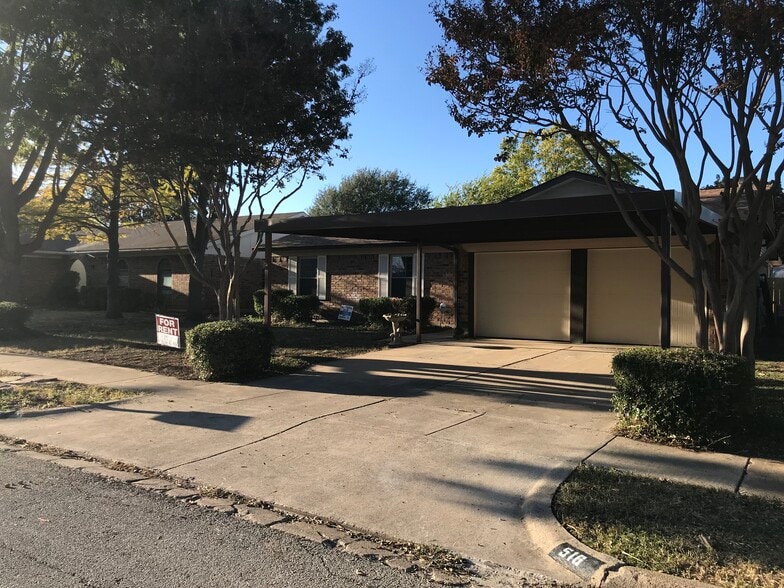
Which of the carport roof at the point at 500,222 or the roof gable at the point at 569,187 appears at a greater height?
the roof gable at the point at 569,187

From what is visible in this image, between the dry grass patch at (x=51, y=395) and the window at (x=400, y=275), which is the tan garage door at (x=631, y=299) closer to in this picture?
the window at (x=400, y=275)

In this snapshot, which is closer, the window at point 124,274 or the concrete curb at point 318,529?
the concrete curb at point 318,529

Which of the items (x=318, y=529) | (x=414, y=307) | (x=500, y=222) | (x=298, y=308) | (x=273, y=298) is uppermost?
(x=500, y=222)

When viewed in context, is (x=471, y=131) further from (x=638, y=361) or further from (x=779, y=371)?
(x=779, y=371)

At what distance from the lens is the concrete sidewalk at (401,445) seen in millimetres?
4414

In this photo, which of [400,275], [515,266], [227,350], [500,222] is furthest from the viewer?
[400,275]

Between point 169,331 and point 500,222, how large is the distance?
22.9 ft

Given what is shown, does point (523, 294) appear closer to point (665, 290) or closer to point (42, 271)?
point (665, 290)

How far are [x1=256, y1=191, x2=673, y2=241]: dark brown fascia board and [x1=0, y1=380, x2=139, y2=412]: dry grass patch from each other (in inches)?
191

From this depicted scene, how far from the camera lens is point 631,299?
587 inches

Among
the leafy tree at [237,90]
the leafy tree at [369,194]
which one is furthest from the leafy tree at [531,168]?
the leafy tree at [237,90]

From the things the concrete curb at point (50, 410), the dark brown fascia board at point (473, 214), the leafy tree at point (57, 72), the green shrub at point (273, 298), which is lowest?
the concrete curb at point (50, 410)

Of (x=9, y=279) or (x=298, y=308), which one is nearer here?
(x=9, y=279)

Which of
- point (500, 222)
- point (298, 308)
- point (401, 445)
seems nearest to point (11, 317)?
point (298, 308)
